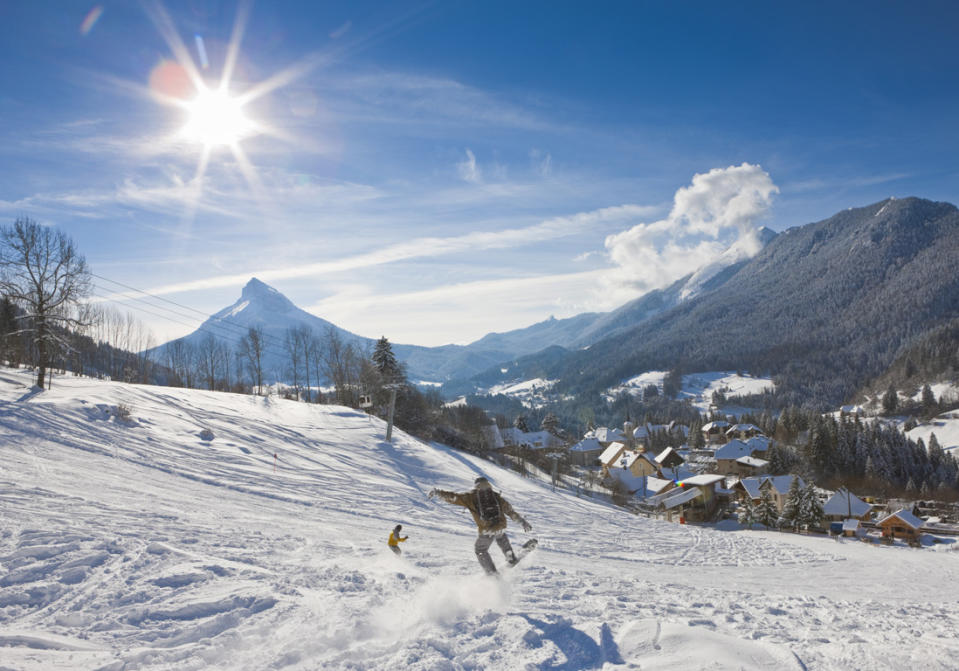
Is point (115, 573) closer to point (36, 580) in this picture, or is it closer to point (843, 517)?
point (36, 580)

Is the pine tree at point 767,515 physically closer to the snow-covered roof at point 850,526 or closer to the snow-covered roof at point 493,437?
the snow-covered roof at point 850,526

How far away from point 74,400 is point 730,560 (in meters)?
26.0

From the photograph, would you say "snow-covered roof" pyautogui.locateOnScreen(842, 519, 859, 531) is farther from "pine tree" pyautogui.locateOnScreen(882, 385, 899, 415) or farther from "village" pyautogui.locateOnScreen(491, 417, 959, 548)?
"pine tree" pyautogui.locateOnScreen(882, 385, 899, 415)

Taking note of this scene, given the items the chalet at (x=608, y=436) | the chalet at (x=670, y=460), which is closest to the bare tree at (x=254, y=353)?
the chalet at (x=670, y=460)

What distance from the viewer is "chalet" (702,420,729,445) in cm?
12604

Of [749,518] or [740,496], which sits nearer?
[749,518]

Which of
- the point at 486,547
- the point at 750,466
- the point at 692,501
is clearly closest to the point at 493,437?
the point at 692,501

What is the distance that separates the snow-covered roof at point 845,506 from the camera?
46719 millimetres

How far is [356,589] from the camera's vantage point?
658 centimetres

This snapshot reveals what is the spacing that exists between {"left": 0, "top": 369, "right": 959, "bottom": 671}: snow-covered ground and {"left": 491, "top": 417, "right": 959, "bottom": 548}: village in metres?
27.1

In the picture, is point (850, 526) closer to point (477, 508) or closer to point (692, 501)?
point (692, 501)

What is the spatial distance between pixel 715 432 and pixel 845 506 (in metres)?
87.5

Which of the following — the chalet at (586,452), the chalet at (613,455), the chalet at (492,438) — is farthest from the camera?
the chalet at (586,452)

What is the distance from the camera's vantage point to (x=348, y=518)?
1316 centimetres
